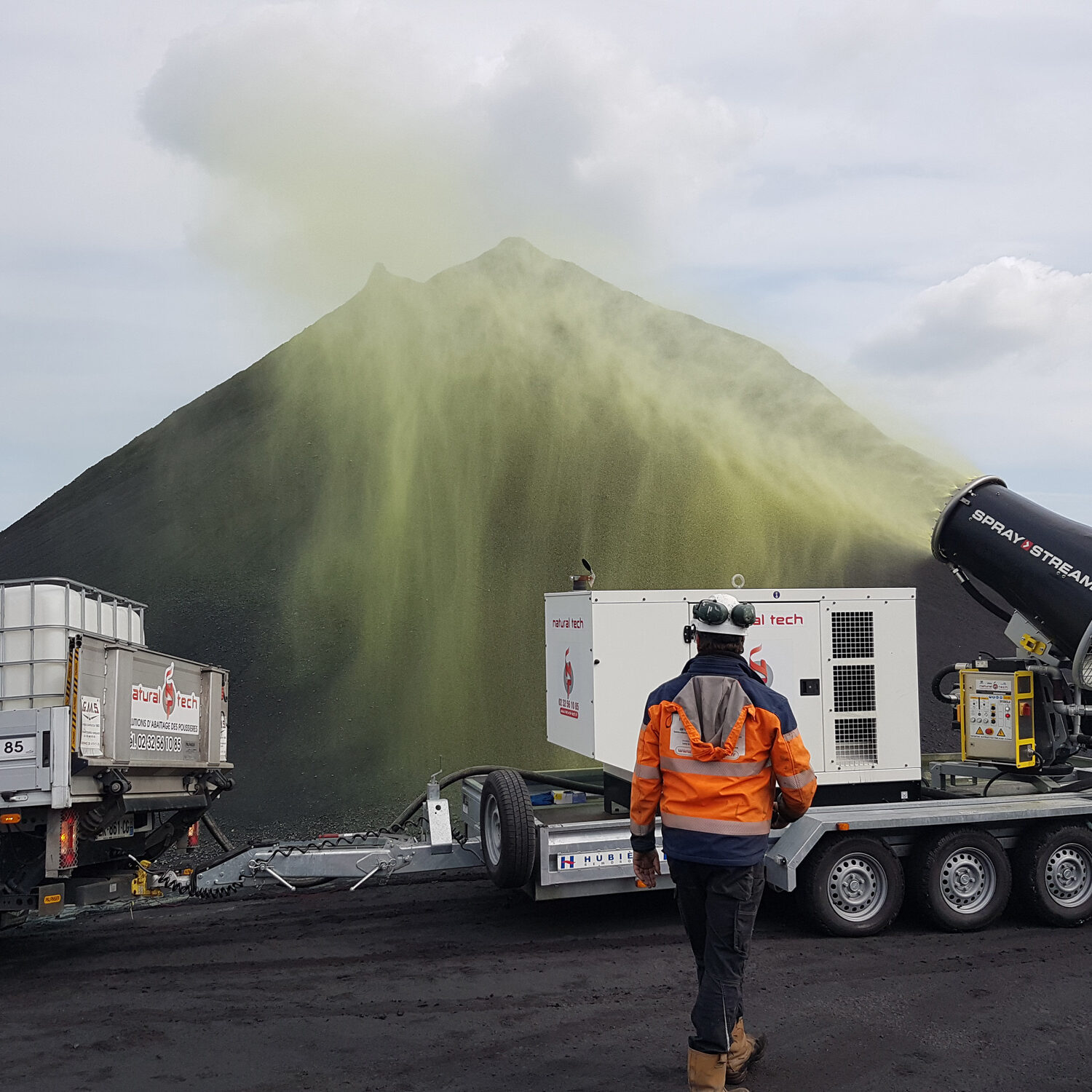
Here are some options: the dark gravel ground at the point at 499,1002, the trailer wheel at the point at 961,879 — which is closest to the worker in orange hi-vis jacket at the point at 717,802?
the dark gravel ground at the point at 499,1002

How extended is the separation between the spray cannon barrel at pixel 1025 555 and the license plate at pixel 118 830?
6826 mm

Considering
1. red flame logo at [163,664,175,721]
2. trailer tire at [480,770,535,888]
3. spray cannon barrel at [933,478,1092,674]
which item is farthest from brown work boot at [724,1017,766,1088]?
spray cannon barrel at [933,478,1092,674]

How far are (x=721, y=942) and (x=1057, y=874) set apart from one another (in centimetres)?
437

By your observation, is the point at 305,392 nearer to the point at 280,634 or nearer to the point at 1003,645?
the point at 280,634

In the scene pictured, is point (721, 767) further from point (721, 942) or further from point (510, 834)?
point (510, 834)

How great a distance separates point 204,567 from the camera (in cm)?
1845

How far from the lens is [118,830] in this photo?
6.91m

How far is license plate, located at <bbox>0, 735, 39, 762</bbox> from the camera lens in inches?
238

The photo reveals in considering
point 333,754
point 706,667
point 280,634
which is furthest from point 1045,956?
point 280,634

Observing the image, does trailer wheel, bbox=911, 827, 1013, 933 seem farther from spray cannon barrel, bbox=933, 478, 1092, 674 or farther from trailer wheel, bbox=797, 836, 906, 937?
spray cannon barrel, bbox=933, 478, 1092, 674

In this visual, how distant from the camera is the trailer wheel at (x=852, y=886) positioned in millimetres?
6774

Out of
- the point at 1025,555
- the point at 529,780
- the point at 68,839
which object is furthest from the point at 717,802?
the point at 1025,555

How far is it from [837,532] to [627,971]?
54.1ft

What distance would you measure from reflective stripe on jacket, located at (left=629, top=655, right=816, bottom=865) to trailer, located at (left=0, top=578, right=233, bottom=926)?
3.81m
